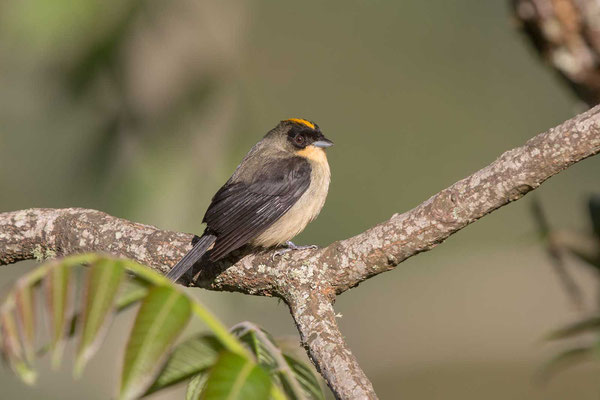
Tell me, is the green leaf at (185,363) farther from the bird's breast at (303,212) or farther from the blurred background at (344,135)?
the blurred background at (344,135)

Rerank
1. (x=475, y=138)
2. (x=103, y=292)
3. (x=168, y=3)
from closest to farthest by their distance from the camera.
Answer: (x=103, y=292)
(x=168, y=3)
(x=475, y=138)

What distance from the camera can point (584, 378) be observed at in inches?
340

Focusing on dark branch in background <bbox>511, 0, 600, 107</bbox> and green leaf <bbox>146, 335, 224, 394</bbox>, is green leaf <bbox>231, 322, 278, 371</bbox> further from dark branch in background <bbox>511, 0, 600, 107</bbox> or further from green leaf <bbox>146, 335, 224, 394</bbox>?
dark branch in background <bbox>511, 0, 600, 107</bbox>

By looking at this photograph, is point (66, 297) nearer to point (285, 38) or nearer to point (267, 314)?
point (267, 314)

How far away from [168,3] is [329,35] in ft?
23.1

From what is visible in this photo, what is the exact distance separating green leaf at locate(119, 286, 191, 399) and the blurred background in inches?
99.5

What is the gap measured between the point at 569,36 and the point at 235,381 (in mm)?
2866

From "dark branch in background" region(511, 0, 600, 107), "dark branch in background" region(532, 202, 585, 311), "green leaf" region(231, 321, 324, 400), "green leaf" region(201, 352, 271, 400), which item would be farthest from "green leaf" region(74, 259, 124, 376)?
"dark branch in background" region(511, 0, 600, 107)

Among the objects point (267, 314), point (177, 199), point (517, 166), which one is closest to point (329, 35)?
point (267, 314)

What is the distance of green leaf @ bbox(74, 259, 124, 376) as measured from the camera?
1.17 metres

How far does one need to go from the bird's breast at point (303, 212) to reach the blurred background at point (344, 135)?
0.65m

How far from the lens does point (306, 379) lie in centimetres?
181

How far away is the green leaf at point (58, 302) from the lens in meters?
1.19

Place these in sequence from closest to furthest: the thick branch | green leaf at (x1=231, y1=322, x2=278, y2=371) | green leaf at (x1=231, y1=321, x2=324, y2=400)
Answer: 1. green leaf at (x1=231, y1=321, x2=324, y2=400)
2. green leaf at (x1=231, y1=322, x2=278, y2=371)
3. the thick branch
